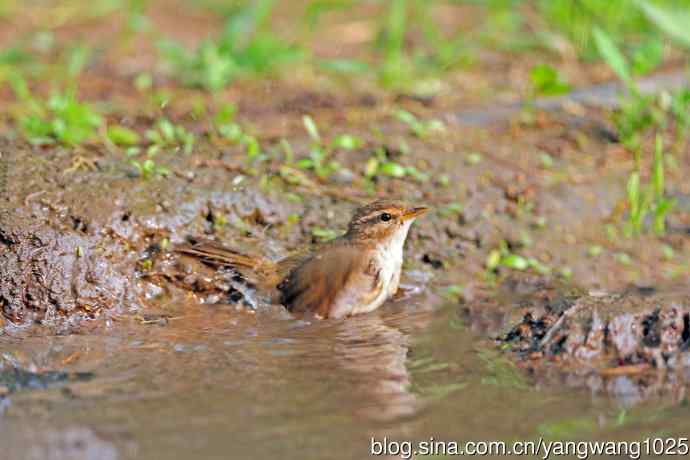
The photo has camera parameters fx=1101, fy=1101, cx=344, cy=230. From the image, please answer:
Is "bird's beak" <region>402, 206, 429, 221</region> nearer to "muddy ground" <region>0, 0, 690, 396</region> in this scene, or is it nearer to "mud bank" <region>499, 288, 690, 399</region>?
"muddy ground" <region>0, 0, 690, 396</region>

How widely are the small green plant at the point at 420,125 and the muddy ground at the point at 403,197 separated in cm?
6

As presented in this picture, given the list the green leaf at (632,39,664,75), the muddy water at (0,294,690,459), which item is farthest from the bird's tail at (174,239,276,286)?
the green leaf at (632,39,664,75)

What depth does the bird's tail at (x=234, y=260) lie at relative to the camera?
6.49 metres

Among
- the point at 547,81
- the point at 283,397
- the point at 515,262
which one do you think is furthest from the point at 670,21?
the point at 283,397

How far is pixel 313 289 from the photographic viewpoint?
250 inches

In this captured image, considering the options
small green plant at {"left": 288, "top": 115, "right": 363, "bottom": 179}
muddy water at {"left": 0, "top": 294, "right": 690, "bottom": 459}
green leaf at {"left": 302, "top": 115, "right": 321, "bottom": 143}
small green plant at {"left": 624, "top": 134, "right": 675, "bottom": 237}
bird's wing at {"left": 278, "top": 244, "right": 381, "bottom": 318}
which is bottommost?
muddy water at {"left": 0, "top": 294, "right": 690, "bottom": 459}

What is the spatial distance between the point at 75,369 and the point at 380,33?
5.94 metres

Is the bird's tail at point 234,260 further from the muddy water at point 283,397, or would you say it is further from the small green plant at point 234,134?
the small green plant at point 234,134

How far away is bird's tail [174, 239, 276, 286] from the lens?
6491mm

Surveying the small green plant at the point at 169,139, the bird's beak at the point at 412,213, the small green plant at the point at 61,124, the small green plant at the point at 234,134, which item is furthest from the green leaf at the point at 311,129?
the small green plant at the point at 61,124

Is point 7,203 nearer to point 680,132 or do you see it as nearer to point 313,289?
point 313,289

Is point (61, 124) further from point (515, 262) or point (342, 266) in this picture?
point (515, 262)

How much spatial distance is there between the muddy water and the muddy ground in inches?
13.4

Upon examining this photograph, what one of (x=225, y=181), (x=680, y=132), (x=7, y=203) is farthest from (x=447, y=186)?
(x=7, y=203)
